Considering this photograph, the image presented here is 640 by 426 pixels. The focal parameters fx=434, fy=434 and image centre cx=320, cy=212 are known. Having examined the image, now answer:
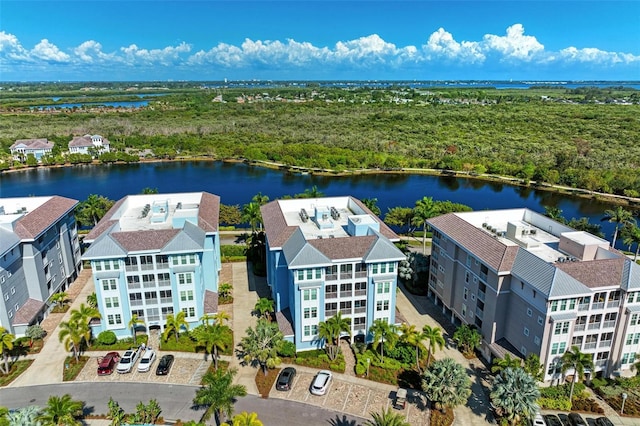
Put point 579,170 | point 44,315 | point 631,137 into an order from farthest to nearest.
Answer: point 631,137 → point 579,170 → point 44,315

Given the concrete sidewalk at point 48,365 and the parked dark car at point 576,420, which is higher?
the parked dark car at point 576,420

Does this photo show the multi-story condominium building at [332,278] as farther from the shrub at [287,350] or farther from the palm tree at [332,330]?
the palm tree at [332,330]

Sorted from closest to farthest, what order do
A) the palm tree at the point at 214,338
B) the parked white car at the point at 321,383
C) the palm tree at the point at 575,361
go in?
the palm tree at the point at 575,361, the parked white car at the point at 321,383, the palm tree at the point at 214,338

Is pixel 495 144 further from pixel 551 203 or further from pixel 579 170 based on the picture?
pixel 551 203

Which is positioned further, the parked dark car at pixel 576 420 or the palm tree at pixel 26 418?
the parked dark car at pixel 576 420

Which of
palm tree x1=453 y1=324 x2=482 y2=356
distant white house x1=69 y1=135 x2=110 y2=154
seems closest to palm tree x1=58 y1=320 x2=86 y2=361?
palm tree x1=453 y1=324 x2=482 y2=356

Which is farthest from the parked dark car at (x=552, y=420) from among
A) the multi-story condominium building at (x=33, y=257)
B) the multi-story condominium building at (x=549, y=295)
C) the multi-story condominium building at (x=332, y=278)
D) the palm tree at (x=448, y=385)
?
the multi-story condominium building at (x=33, y=257)

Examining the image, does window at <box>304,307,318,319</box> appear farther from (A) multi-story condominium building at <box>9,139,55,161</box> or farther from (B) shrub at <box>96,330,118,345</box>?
(A) multi-story condominium building at <box>9,139,55,161</box>

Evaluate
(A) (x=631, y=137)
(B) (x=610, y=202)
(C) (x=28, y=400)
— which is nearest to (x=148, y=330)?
(C) (x=28, y=400)
